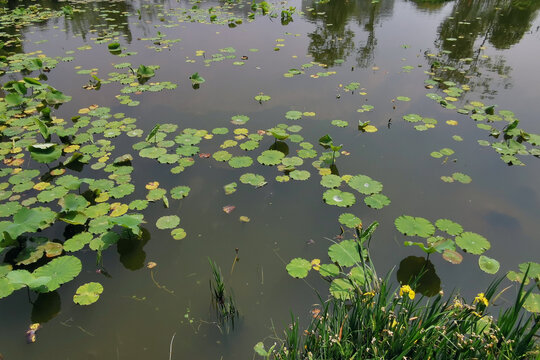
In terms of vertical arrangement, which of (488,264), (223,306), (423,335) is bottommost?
(223,306)

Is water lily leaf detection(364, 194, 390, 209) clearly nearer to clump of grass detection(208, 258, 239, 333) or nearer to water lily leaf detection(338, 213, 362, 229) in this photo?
water lily leaf detection(338, 213, 362, 229)

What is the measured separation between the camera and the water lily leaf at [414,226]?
9.29ft

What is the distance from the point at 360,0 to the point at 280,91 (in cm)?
944

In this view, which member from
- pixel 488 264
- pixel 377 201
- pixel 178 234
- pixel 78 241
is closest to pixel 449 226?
pixel 488 264

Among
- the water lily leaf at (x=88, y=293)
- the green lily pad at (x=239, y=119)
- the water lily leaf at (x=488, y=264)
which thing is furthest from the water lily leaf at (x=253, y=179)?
the water lily leaf at (x=488, y=264)

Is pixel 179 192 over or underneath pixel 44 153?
underneath

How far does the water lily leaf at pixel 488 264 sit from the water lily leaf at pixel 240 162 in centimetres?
248

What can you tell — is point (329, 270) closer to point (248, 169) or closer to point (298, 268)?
point (298, 268)

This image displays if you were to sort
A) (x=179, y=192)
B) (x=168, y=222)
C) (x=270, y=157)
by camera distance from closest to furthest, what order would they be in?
(x=168, y=222)
(x=179, y=192)
(x=270, y=157)

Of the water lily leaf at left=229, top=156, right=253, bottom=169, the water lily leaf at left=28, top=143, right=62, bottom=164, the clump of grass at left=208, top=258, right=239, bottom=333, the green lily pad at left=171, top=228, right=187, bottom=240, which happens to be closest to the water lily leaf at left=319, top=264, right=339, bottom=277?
the clump of grass at left=208, top=258, right=239, bottom=333

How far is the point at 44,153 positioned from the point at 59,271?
1.72 m

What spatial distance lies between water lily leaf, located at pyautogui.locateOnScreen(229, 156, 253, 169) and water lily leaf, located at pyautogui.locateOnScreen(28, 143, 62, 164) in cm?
200

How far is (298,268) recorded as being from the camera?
2580 mm

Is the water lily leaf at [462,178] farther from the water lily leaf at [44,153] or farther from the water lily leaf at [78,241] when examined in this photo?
the water lily leaf at [44,153]
